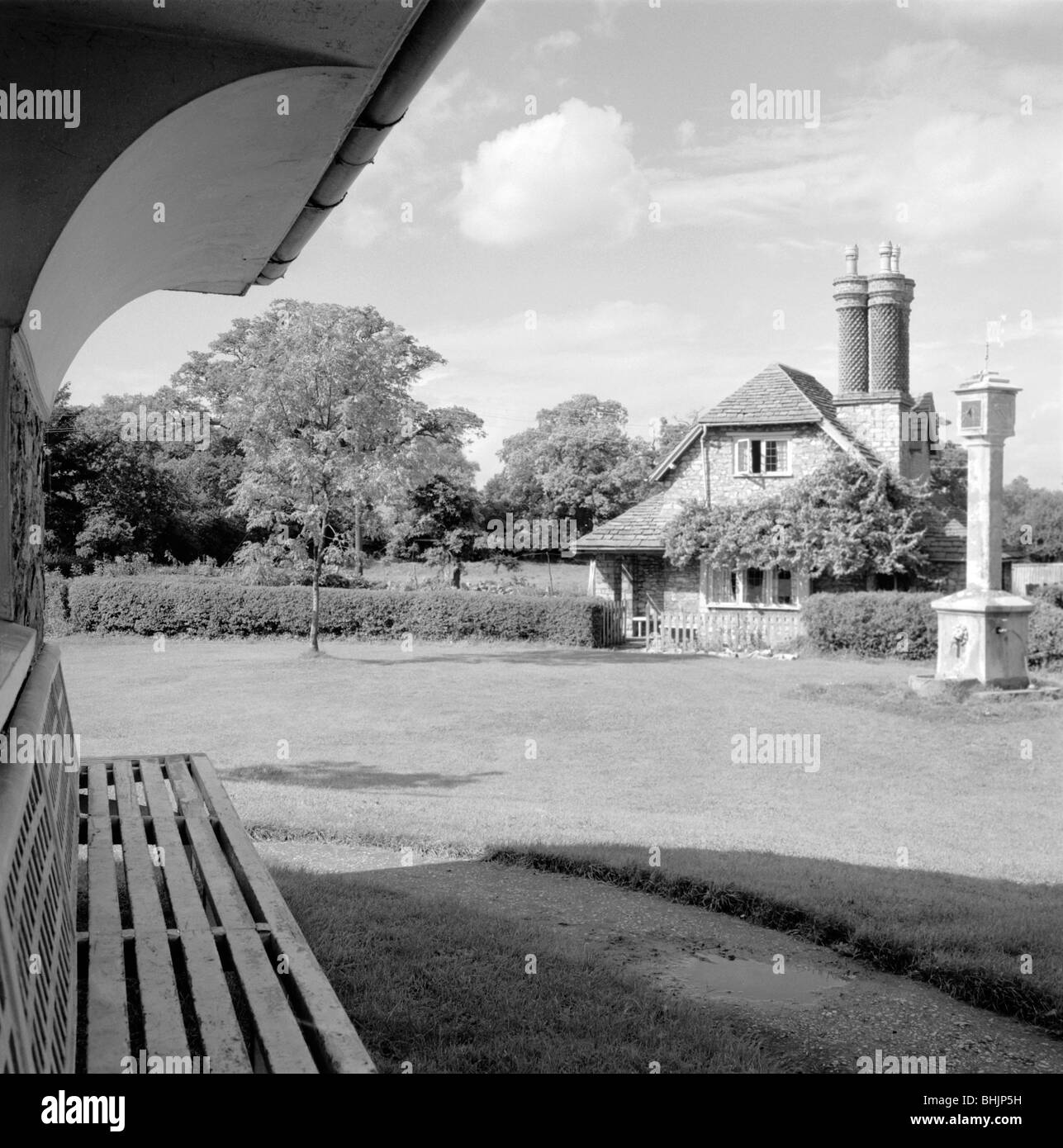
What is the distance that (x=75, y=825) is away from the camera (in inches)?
179

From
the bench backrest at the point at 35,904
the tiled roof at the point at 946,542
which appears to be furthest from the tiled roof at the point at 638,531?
the bench backrest at the point at 35,904

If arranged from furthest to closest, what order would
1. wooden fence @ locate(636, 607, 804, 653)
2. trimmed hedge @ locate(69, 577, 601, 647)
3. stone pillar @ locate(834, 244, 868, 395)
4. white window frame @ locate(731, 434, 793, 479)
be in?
stone pillar @ locate(834, 244, 868, 395)
white window frame @ locate(731, 434, 793, 479)
trimmed hedge @ locate(69, 577, 601, 647)
wooden fence @ locate(636, 607, 804, 653)

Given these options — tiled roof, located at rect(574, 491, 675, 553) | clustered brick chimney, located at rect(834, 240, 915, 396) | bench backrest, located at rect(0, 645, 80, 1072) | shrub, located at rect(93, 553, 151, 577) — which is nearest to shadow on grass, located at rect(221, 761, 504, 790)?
bench backrest, located at rect(0, 645, 80, 1072)

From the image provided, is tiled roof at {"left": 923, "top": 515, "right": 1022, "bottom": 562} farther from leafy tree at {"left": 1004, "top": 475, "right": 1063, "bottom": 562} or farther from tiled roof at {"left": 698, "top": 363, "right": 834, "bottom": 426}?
leafy tree at {"left": 1004, "top": 475, "right": 1063, "bottom": 562}

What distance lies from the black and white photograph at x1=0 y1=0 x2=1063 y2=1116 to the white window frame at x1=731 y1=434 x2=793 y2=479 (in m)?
0.13

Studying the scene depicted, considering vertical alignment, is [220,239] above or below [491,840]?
above

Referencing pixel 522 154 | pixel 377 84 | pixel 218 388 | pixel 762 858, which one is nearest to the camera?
pixel 377 84

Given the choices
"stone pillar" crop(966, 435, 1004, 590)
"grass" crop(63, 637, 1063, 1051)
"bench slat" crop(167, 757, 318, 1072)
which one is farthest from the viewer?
"stone pillar" crop(966, 435, 1004, 590)

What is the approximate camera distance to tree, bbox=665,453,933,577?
24984 mm

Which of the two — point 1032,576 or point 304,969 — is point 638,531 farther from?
point 304,969

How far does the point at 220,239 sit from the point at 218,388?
49.0 m

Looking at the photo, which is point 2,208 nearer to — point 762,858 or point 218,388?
point 762,858

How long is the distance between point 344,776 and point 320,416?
13205 millimetres
